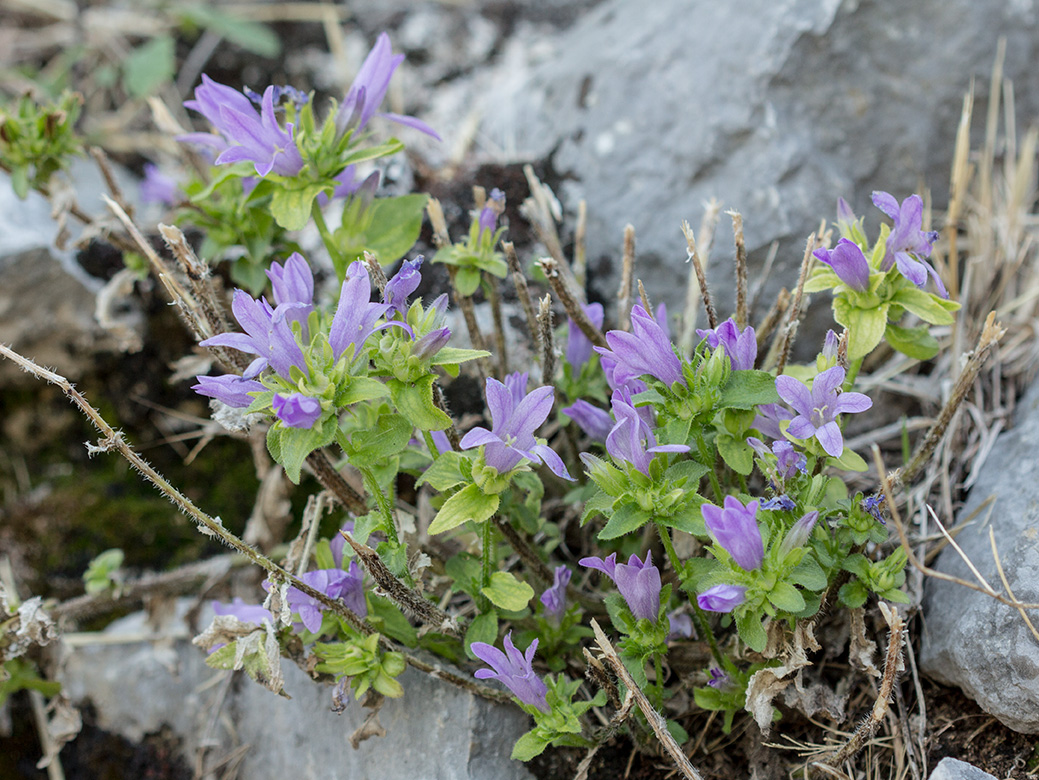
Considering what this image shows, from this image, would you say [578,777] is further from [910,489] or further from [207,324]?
[207,324]

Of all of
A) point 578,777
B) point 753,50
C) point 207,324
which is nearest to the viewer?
point 578,777

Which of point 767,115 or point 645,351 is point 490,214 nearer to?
point 645,351

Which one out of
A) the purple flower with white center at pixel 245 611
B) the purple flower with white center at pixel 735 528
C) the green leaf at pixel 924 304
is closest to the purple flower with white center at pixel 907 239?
the green leaf at pixel 924 304

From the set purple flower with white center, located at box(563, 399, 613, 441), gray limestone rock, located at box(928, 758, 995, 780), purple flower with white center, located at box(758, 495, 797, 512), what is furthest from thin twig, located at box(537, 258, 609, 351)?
gray limestone rock, located at box(928, 758, 995, 780)

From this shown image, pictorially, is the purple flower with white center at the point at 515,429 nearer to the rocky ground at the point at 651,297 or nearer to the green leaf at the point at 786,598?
the green leaf at the point at 786,598

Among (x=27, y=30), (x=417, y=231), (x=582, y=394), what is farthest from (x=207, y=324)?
(x=27, y=30)

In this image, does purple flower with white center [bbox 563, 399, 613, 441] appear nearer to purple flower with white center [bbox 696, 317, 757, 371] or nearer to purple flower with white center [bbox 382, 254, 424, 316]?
purple flower with white center [bbox 696, 317, 757, 371]
